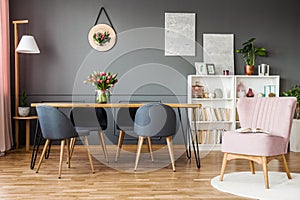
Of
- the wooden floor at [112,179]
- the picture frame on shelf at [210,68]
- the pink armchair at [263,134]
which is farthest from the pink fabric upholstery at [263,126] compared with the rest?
the picture frame on shelf at [210,68]

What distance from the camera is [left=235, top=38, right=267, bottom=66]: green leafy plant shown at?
609 centimetres

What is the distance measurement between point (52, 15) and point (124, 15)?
109 centimetres

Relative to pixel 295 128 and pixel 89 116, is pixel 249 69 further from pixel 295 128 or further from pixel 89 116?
pixel 89 116

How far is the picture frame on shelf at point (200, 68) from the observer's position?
602 centimetres

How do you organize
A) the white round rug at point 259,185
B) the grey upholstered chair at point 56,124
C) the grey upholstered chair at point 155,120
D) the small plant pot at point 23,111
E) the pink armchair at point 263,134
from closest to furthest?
the white round rug at point 259,185 < the pink armchair at point 263,134 < the grey upholstered chair at point 56,124 < the grey upholstered chair at point 155,120 < the small plant pot at point 23,111

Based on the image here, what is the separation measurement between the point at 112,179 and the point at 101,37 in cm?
280

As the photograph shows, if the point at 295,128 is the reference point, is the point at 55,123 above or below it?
above

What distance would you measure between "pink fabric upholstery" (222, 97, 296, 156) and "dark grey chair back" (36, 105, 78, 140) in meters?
1.56

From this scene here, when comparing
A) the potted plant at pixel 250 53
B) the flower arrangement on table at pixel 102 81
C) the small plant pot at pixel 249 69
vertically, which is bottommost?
the flower arrangement on table at pixel 102 81

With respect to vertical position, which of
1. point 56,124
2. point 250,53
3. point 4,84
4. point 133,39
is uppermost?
point 133,39

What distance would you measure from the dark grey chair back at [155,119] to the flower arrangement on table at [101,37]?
2159 mm

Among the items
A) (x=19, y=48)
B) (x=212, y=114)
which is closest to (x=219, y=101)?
(x=212, y=114)

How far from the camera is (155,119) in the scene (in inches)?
164

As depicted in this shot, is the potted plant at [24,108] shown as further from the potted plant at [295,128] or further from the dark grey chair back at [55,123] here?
the potted plant at [295,128]
